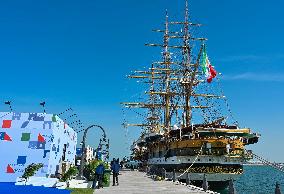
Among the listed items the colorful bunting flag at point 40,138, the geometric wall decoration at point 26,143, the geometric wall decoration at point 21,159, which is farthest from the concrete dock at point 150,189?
the geometric wall decoration at point 21,159

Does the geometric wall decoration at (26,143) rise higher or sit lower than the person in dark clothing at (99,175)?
higher

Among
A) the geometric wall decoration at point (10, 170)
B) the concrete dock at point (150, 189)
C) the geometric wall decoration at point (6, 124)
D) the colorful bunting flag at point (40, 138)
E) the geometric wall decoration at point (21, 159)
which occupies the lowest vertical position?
the concrete dock at point (150, 189)

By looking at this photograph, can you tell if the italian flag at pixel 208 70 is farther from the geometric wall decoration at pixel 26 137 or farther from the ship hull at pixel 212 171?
the geometric wall decoration at pixel 26 137

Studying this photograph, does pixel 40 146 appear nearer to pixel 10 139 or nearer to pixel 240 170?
pixel 10 139

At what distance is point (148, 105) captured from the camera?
76.3 metres

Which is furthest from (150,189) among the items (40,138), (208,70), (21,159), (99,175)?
(208,70)

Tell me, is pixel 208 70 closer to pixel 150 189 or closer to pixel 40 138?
pixel 40 138

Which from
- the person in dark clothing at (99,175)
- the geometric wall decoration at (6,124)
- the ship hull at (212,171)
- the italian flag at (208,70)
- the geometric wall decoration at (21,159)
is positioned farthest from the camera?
the italian flag at (208,70)

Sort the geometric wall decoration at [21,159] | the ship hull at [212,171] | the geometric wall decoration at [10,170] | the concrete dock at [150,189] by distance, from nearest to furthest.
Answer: the concrete dock at [150,189]
the geometric wall decoration at [10,170]
the geometric wall decoration at [21,159]
the ship hull at [212,171]

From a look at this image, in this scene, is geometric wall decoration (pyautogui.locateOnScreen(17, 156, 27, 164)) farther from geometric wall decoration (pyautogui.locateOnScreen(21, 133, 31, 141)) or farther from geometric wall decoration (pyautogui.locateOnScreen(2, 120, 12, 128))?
geometric wall decoration (pyautogui.locateOnScreen(2, 120, 12, 128))

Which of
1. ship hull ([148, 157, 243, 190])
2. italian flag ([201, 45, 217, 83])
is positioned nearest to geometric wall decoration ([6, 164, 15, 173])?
ship hull ([148, 157, 243, 190])

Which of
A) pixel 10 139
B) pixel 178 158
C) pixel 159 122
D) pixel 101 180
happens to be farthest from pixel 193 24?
pixel 101 180

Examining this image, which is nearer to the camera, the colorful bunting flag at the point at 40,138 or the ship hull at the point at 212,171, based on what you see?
the colorful bunting flag at the point at 40,138

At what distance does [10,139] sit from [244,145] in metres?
26.1
